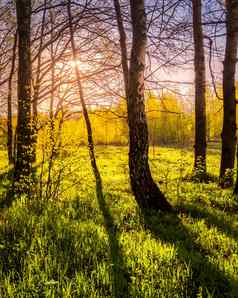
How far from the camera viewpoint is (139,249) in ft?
13.3

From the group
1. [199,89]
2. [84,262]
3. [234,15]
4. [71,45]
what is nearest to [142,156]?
[84,262]

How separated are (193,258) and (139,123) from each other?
310 cm

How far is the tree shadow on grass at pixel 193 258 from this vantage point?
3338 millimetres

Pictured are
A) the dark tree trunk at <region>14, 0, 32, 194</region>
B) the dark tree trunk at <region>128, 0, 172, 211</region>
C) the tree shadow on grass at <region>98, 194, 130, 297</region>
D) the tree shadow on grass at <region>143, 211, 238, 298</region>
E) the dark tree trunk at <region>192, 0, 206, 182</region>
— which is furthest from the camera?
the dark tree trunk at <region>192, 0, 206, 182</region>

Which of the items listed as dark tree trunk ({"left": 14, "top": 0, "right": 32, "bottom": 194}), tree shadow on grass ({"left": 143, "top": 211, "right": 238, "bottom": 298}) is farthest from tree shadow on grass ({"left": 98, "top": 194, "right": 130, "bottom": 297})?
dark tree trunk ({"left": 14, "top": 0, "right": 32, "bottom": 194})

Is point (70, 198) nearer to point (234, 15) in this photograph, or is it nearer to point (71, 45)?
point (234, 15)

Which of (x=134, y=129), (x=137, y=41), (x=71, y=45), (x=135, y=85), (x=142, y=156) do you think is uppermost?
(x=71, y=45)

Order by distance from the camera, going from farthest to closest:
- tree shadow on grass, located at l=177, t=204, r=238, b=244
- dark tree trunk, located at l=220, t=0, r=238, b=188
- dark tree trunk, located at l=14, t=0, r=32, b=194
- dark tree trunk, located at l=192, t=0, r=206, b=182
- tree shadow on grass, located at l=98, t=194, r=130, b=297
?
dark tree trunk, located at l=192, t=0, r=206, b=182
dark tree trunk, located at l=220, t=0, r=238, b=188
dark tree trunk, located at l=14, t=0, r=32, b=194
tree shadow on grass, located at l=177, t=204, r=238, b=244
tree shadow on grass, located at l=98, t=194, r=130, b=297

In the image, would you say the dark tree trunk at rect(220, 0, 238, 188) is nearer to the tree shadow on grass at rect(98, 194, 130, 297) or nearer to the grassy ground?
the grassy ground

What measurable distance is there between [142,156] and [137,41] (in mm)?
2163

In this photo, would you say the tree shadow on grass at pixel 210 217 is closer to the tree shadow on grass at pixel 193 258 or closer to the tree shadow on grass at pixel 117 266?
the tree shadow on grass at pixel 193 258

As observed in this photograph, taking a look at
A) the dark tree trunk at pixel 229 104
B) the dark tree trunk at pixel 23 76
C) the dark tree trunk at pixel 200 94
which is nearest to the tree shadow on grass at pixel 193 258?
the dark tree trunk at pixel 23 76

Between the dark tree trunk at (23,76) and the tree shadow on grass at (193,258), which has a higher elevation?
the dark tree trunk at (23,76)

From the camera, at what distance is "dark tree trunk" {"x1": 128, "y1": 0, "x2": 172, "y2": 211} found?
6.37 m
